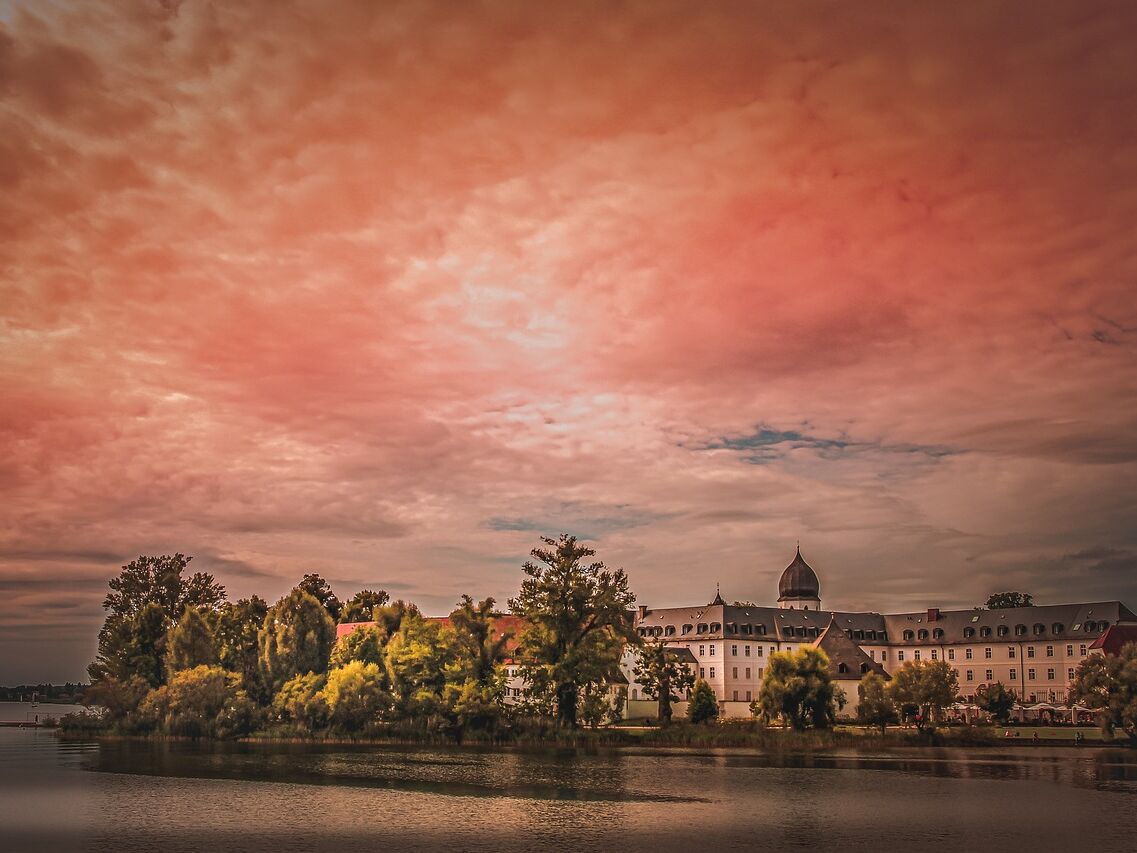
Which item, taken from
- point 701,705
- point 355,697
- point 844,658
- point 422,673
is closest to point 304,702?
point 355,697

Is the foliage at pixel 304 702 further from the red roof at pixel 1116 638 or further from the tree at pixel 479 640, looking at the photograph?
the red roof at pixel 1116 638

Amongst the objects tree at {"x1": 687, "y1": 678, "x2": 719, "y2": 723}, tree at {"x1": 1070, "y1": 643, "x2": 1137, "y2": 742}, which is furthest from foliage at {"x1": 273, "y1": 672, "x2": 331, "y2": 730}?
tree at {"x1": 1070, "y1": 643, "x2": 1137, "y2": 742}

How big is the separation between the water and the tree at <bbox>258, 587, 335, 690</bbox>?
28.8 meters

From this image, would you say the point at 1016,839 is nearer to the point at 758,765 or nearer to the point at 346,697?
the point at 758,765

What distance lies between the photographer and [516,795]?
152ft

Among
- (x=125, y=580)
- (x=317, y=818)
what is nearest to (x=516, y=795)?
(x=317, y=818)

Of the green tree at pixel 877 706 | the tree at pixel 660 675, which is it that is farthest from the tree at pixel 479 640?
the green tree at pixel 877 706

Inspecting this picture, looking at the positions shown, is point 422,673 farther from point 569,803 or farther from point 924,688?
point 569,803

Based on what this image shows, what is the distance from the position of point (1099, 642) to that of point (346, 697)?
8155cm

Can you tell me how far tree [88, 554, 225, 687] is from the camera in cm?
11088

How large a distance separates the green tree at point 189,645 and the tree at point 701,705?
4709 cm

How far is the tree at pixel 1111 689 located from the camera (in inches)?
3172

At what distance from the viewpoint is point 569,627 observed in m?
86.7

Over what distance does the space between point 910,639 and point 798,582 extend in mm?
19650
